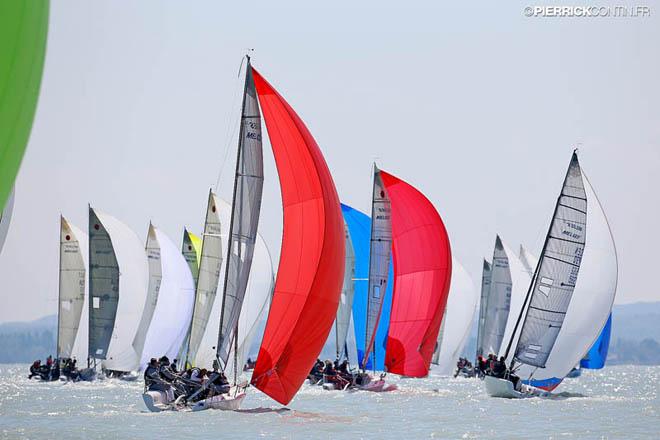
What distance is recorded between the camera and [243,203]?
22922 mm

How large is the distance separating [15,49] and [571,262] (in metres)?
27.1

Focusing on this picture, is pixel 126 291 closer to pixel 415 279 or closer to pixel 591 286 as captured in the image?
pixel 415 279

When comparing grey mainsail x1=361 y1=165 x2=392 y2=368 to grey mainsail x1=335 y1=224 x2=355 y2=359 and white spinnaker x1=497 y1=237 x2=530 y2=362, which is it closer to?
grey mainsail x1=335 y1=224 x2=355 y2=359

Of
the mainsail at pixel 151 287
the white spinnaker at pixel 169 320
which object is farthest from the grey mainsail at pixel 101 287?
the white spinnaker at pixel 169 320

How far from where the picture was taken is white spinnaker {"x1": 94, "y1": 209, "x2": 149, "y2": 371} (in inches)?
1714

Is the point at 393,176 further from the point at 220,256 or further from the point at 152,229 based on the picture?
the point at 152,229

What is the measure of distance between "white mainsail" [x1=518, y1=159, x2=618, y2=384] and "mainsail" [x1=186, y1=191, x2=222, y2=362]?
906 centimetres

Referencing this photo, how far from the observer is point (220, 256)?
3488 centimetres

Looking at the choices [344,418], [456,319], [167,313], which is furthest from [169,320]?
[344,418]

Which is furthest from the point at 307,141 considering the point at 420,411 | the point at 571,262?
the point at 571,262

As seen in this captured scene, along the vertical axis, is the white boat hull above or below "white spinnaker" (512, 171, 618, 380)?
below

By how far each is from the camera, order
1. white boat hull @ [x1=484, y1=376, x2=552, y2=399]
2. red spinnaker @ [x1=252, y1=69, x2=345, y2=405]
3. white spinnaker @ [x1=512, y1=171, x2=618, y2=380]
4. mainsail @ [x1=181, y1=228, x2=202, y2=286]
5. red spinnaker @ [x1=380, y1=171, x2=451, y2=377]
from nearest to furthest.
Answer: red spinnaker @ [x1=252, y1=69, x2=345, y2=405]
white spinnaker @ [x1=512, y1=171, x2=618, y2=380]
white boat hull @ [x1=484, y1=376, x2=552, y2=399]
red spinnaker @ [x1=380, y1=171, x2=451, y2=377]
mainsail @ [x1=181, y1=228, x2=202, y2=286]

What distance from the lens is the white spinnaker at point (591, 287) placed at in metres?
31.0

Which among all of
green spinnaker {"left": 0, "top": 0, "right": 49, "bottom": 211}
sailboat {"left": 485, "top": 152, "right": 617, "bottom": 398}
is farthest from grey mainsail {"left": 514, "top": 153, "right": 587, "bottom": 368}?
green spinnaker {"left": 0, "top": 0, "right": 49, "bottom": 211}
